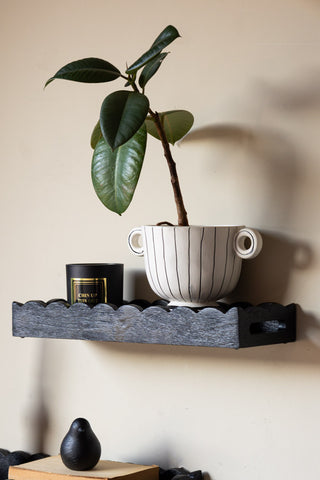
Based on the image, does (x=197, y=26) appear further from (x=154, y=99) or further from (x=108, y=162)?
(x=108, y=162)

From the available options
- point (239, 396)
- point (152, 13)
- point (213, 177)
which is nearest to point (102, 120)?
point (213, 177)

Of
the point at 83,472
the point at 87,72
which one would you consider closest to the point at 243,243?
the point at 87,72

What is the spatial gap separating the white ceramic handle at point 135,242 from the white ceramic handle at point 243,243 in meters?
0.19

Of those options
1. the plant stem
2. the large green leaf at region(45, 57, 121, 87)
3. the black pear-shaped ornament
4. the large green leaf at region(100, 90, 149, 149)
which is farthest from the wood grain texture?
the large green leaf at region(45, 57, 121, 87)

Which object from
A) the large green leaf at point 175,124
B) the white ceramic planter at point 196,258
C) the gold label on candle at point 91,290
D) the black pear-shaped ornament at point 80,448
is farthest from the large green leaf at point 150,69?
the black pear-shaped ornament at point 80,448

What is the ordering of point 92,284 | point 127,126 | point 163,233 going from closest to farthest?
point 127,126 < point 163,233 < point 92,284

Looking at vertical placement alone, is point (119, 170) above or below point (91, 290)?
above

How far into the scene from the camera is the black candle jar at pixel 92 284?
4.20ft

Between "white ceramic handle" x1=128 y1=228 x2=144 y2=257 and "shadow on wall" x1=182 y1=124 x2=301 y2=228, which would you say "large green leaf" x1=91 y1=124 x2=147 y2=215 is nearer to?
"white ceramic handle" x1=128 y1=228 x2=144 y2=257

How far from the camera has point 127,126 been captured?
1.08 meters

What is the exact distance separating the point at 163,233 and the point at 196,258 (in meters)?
0.07

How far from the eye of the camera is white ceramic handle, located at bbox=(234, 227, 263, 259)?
3.84 feet

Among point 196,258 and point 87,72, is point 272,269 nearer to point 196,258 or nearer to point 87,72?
point 196,258

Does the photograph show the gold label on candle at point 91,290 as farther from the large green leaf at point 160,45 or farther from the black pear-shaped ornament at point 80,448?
the large green leaf at point 160,45
